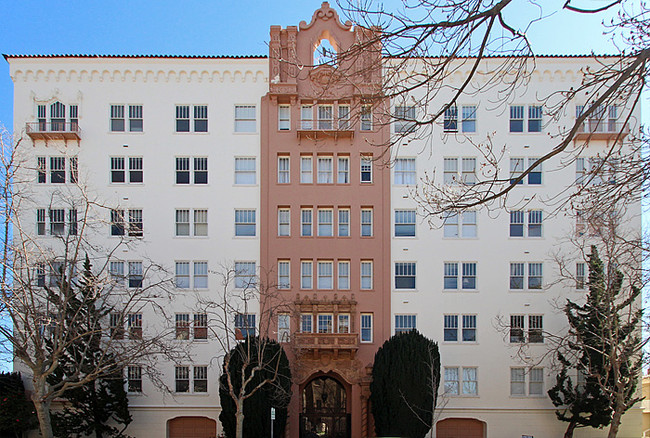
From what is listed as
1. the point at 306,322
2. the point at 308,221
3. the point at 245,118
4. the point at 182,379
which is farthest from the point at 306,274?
the point at 245,118

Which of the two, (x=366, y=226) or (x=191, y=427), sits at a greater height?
(x=366, y=226)

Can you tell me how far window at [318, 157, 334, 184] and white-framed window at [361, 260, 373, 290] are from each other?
16.2ft

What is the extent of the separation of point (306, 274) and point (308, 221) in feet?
9.59

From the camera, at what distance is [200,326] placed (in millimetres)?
35156

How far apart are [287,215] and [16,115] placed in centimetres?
1617

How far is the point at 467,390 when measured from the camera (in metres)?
35.1

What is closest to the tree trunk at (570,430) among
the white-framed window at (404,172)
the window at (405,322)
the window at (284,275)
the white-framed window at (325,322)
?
the window at (405,322)

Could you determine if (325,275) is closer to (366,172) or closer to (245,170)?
(366,172)

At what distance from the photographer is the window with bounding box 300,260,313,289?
35.8 metres

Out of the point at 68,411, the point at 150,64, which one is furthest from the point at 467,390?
the point at 150,64

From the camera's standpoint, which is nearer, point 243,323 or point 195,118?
point 243,323

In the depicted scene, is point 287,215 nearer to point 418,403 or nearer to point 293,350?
point 293,350

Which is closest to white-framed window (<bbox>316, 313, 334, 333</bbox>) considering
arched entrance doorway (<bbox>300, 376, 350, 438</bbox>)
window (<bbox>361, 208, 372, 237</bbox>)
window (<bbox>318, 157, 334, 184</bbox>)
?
arched entrance doorway (<bbox>300, 376, 350, 438</bbox>)

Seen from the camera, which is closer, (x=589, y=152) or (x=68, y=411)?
(x=68, y=411)
